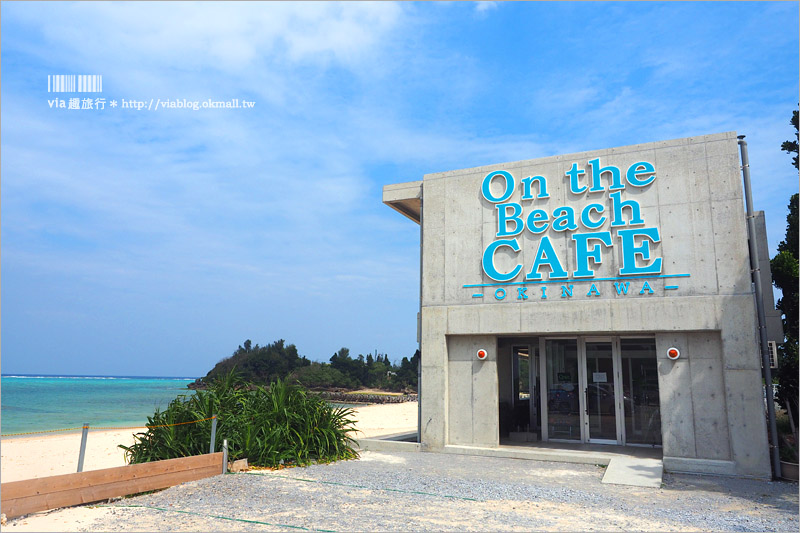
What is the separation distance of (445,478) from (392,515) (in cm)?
292

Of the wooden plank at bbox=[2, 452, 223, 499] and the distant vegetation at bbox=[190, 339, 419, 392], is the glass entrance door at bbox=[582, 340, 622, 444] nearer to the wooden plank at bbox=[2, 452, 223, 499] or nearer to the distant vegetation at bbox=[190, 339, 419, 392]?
the wooden plank at bbox=[2, 452, 223, 499]

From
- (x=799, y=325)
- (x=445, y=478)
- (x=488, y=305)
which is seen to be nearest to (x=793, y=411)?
(x=799, y=325)

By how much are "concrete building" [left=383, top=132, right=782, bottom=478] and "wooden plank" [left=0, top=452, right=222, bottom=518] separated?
5.86m

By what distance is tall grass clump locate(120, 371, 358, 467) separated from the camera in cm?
1002

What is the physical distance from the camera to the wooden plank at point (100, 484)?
6605mm

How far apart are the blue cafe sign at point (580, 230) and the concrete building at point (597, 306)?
3 cm

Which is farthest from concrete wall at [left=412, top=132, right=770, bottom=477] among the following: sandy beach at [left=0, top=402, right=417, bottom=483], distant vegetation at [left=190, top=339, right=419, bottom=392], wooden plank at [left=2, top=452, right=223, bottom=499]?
distant vegetation at [left=190, top=339, right=419, bottom=392]

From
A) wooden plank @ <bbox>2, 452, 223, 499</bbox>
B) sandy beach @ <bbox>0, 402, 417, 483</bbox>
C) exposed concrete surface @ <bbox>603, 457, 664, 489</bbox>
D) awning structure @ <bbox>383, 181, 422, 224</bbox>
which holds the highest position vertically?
awning structure @ <bbox>383, 181, 422, 224</bbox>

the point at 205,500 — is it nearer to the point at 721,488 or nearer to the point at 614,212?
the point at 721,488

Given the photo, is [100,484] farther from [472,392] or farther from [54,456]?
[54,456]

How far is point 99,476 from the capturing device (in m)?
7.52

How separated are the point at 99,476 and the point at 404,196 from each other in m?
9.66

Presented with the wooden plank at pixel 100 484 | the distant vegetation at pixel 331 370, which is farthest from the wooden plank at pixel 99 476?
the distant vegetation at pixel 331 370

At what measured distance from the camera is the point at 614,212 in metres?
12.2
